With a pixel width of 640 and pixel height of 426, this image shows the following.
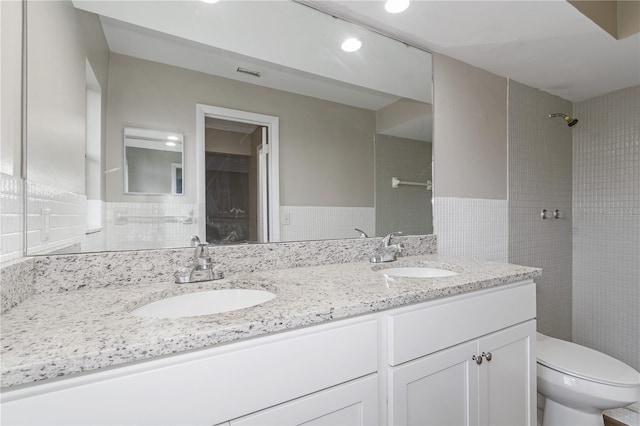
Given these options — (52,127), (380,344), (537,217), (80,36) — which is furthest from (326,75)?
(537,217)

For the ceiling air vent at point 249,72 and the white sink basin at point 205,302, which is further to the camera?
the ceiling air vent at point 249,72

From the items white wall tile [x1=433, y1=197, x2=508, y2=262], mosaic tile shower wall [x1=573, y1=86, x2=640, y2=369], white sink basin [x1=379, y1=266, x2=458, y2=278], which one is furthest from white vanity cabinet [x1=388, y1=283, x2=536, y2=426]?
mosaic tile shower wall [x1=573, y1=86, x2=640, y2=369]

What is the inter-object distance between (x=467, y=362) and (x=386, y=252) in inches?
22.7

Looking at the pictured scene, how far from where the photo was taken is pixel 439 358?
3.09ft

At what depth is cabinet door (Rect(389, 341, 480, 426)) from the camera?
85cm

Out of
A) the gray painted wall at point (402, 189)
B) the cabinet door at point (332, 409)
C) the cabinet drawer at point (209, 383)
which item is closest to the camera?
the cabinet drawer at point (209, 383)

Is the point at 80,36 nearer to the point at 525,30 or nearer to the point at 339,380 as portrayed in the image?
the point at 339,380

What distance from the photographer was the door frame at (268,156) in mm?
1162

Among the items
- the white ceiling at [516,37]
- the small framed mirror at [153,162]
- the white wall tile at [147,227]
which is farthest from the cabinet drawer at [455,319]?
the white ceiling at [516,37]

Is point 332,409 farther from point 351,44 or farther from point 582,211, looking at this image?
point 582,211

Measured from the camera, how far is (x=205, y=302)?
952 mm

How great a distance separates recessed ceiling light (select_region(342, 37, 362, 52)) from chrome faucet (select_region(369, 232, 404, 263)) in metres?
0.93

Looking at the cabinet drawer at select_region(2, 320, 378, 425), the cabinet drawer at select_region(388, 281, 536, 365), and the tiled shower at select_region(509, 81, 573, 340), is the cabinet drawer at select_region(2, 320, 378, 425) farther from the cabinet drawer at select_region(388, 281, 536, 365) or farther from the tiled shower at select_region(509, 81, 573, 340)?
the tiled shower at select_region(509, 81, 573, 340)

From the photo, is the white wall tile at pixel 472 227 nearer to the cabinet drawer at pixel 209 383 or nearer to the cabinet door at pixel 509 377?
the cabinet door at pixel 509 377
